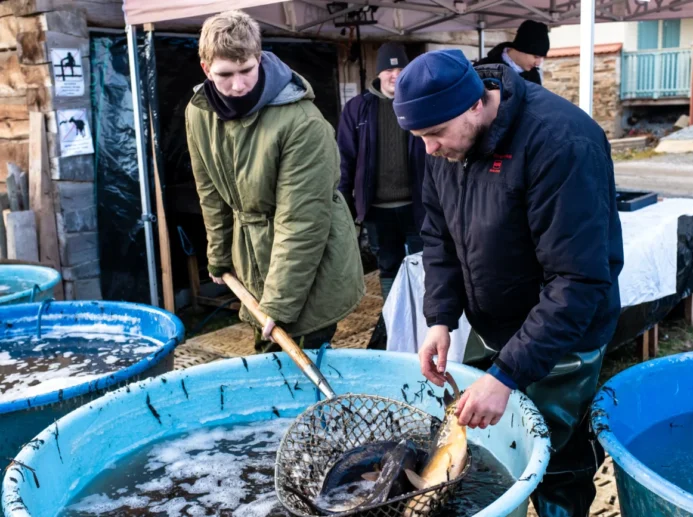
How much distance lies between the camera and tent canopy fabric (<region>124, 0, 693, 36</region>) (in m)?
6.20

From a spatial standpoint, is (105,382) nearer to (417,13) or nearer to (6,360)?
(6,360)

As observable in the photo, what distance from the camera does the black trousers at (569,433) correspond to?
2316mm

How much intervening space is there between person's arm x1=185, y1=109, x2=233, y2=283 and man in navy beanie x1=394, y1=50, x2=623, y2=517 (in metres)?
1.21

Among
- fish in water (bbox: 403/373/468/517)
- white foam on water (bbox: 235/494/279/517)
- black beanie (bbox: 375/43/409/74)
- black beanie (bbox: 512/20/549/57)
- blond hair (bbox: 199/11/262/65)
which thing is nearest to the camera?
fish in water (bbox: 403/373/468/517)

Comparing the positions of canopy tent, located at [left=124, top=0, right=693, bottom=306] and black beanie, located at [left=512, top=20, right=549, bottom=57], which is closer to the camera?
canopy tent, located at [left=124, top=0, right=693, bottom=306]

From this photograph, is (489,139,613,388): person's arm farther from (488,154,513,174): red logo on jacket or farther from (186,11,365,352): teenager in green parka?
(186,11,365,352): teenager in green parka

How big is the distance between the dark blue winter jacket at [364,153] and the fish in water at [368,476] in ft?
10.9

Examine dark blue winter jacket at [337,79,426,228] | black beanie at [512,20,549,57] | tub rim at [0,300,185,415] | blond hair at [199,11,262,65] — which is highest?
black beanie at [512,20,549,57]

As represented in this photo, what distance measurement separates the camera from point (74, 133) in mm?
5758

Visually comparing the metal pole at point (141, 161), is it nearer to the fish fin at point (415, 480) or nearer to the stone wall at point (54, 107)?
the stone wall at point (54, 107)

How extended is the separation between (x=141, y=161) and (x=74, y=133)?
575mm

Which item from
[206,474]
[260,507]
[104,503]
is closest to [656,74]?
[206,474]

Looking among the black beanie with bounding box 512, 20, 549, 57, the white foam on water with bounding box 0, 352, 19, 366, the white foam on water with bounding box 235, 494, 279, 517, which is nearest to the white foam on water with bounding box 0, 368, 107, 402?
the white foam on water with bounding box 0, 352, 19, 366

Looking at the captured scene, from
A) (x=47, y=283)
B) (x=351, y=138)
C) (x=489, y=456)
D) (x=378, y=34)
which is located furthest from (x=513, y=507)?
(x=378, y=34)
